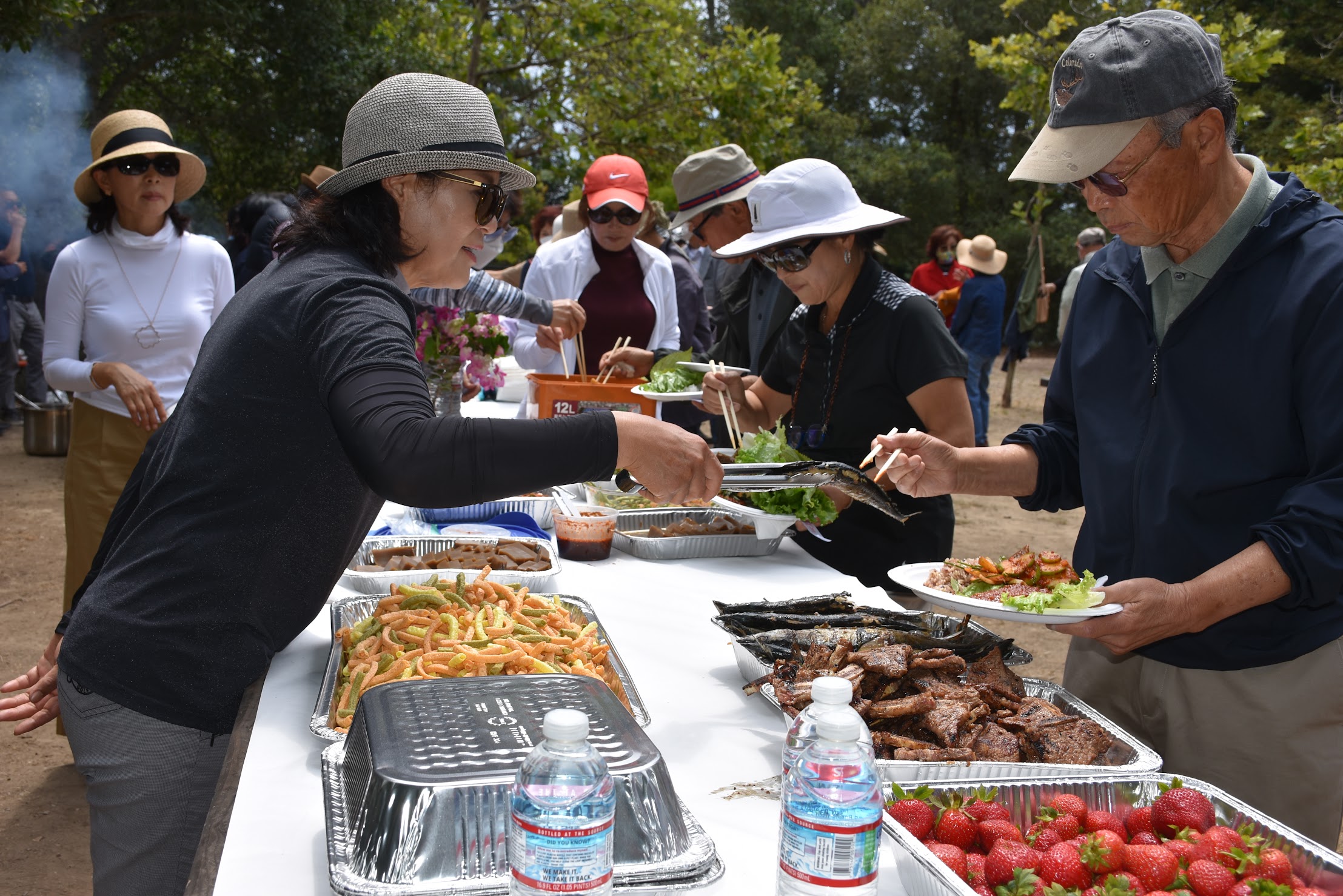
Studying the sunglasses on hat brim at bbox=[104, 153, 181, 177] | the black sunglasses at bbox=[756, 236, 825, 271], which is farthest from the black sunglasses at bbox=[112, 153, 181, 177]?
the black sunglasses at bbox=[756, 236, 825, 271]

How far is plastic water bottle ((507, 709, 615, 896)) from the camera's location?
102 centimetres

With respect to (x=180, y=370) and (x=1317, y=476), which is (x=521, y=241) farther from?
(x=1317, y=476)

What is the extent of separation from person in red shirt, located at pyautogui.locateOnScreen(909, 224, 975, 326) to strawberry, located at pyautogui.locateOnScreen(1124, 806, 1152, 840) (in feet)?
33.7

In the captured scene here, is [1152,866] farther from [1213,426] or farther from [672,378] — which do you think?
[672,378]

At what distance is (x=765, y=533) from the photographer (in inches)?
120

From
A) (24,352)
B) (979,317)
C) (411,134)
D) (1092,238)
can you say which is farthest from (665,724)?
(24,352)

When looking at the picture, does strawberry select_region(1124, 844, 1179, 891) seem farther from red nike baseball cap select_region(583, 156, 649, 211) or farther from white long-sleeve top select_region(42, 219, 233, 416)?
red nike baseball cap select_region(583, 156, 649, 211)

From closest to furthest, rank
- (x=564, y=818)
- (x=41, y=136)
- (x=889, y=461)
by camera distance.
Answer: (x=564, y=818), (x=889, y=461), (x=41, y=136)

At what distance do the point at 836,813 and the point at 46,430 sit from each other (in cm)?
1003

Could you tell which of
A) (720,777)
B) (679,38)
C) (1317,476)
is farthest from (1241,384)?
(679,38)

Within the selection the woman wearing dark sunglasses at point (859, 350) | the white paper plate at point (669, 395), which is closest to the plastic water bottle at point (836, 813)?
the woman wearing dark sunglasses at point (859, 350)

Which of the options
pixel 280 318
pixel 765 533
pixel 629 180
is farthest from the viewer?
pixel 629 180

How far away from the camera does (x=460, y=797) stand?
117 centimetres

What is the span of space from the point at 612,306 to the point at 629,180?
2.08ft
